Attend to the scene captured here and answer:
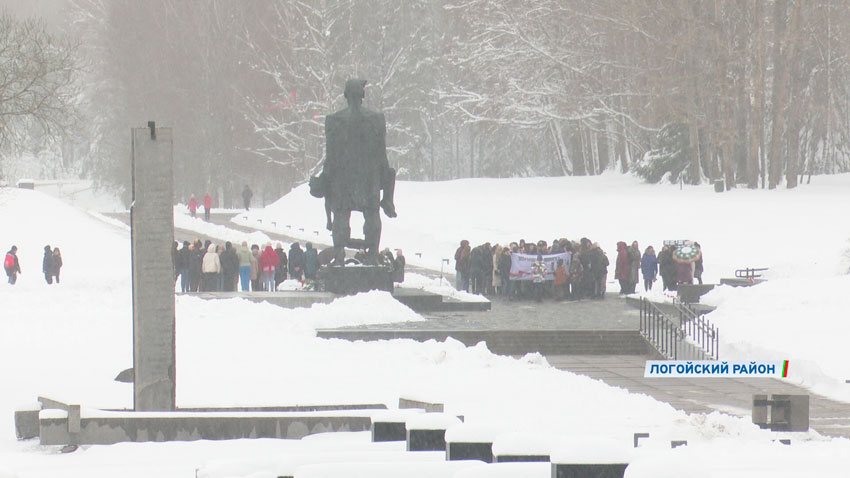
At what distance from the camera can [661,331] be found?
75.5 feet

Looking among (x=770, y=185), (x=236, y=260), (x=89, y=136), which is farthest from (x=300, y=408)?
(x=89, y=136)

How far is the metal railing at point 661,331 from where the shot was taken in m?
22.3

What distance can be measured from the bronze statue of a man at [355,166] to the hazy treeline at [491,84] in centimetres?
2709

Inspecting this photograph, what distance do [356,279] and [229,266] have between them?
545 centimetres

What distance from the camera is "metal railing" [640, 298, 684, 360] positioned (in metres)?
22.3

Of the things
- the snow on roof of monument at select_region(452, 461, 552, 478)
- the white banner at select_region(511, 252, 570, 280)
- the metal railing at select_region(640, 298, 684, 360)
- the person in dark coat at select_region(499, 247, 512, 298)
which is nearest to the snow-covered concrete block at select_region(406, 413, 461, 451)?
the snow on roof of monument at select_region(452, 461, 552, 478)

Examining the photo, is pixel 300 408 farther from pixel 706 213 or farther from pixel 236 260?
pixel 706 213

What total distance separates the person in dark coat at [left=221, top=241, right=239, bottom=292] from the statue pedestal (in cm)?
507

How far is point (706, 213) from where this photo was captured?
156 feet

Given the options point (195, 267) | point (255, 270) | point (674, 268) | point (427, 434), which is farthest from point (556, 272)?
point (427, 434)

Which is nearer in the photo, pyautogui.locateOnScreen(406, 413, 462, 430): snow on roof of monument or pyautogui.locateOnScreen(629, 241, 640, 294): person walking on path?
pyautogui.locateOnScreen(406, 413, 462, 430): snow on roof of monument

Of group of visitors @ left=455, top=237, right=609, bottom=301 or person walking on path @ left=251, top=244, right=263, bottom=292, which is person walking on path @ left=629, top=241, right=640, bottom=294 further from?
person walking on path @ left=251, top=244, right=263, bottom=292

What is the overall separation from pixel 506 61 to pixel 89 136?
47162mm

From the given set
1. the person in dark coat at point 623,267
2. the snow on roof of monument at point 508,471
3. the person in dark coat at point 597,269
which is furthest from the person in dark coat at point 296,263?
the snow on roof of monument at point 508,471
